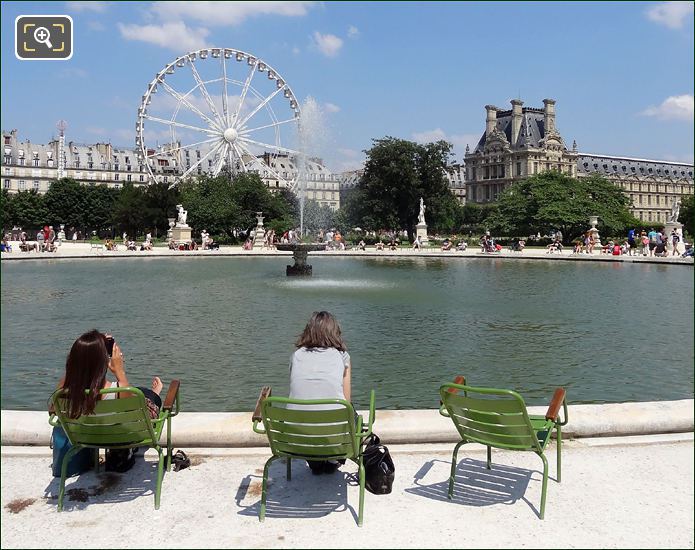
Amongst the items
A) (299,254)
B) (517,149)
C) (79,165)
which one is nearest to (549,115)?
(517,149)

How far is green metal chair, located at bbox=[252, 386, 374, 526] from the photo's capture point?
480 centimetres

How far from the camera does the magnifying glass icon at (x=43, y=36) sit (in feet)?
19.8

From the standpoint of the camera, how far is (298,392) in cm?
531

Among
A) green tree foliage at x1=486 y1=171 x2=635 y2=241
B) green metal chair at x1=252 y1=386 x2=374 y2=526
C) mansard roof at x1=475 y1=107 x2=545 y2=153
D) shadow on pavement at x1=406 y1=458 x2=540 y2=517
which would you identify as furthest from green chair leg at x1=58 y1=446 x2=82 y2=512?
mansard roof at x1=475 y1=107 x2=545 y2=153

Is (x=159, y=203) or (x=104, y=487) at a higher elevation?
(x=159, y=203)

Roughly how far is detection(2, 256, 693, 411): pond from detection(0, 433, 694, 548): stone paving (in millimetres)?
2727

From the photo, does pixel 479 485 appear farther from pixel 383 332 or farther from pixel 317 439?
pixel 383 332

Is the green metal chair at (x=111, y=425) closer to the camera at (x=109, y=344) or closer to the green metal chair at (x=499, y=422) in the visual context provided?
the camera at (x=109, y=344)

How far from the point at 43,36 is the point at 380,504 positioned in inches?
185

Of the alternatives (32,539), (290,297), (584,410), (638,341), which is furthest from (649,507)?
(290,297)

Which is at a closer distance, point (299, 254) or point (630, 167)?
point (299, 254)

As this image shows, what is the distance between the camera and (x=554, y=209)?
64.0 meters

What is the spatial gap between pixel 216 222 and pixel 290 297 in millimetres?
48556

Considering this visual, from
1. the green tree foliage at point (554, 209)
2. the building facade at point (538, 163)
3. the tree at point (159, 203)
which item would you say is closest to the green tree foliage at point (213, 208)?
the tree at point (159, 203)
